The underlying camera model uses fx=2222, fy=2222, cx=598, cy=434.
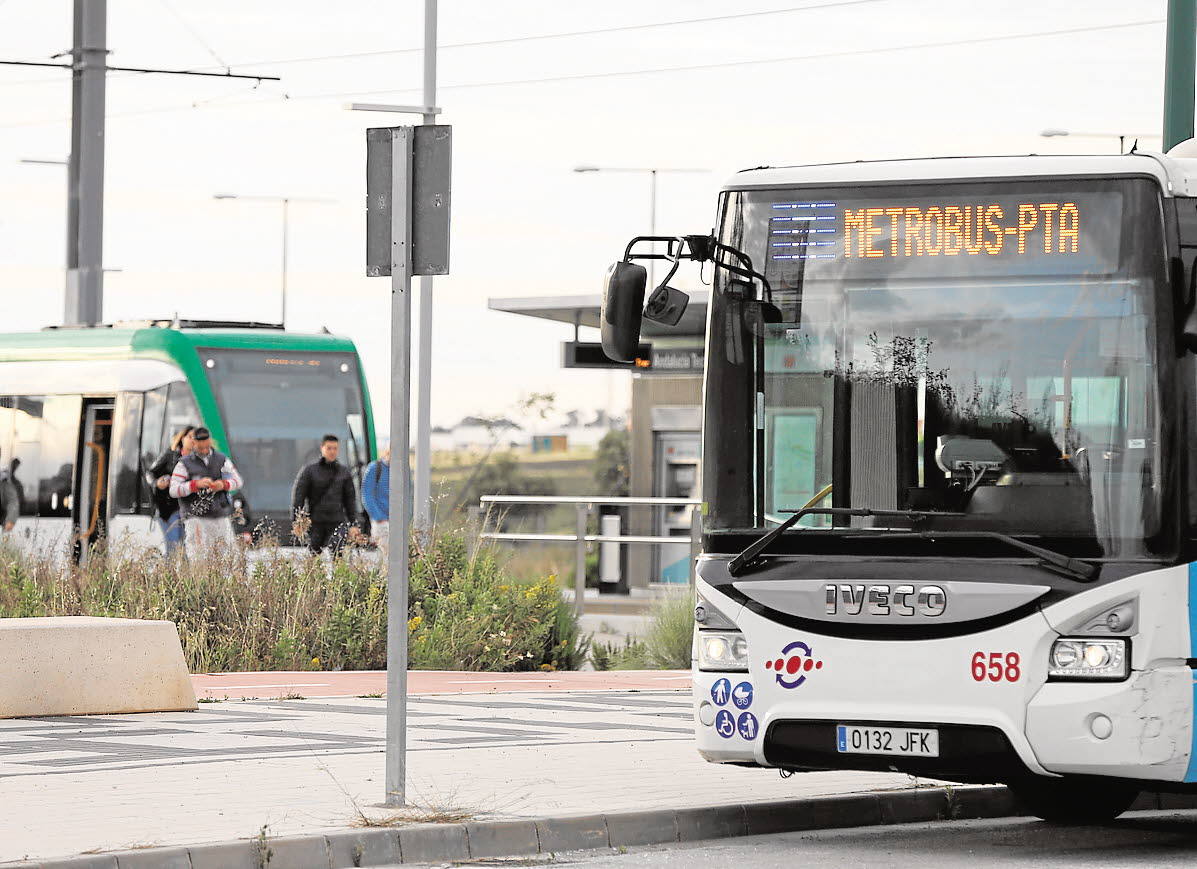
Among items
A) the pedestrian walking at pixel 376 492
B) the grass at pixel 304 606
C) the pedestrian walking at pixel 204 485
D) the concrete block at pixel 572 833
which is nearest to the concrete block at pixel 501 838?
the concrete block at pixel 572 833

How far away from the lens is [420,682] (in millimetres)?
17594

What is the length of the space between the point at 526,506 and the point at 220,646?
1012 centimetres

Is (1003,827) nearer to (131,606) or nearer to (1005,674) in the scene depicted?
(1005,674)

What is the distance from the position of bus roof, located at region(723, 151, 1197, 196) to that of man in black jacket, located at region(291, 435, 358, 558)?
14.0 m

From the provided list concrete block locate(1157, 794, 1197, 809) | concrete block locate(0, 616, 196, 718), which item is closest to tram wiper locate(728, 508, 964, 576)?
concrete block locate(1157, 794, 1197, 809)

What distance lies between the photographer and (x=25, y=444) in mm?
28281

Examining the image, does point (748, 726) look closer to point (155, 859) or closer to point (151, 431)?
point (155, 859)

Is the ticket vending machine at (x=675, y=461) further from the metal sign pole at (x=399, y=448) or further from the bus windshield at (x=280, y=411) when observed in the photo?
the metal sign pole at (x=399, y=448)

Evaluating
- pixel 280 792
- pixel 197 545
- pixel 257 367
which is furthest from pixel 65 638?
pixel 257 367

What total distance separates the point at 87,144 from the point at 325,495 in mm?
4786

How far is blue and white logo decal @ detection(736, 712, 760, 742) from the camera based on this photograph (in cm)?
971

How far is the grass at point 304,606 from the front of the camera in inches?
724

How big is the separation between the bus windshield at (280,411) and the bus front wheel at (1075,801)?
1622 centimetres

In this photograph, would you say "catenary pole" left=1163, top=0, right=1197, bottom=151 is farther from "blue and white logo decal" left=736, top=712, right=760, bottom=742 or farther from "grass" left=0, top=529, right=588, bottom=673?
"blue and white logo decal" left=736, top=712, right=760, bottom=742
